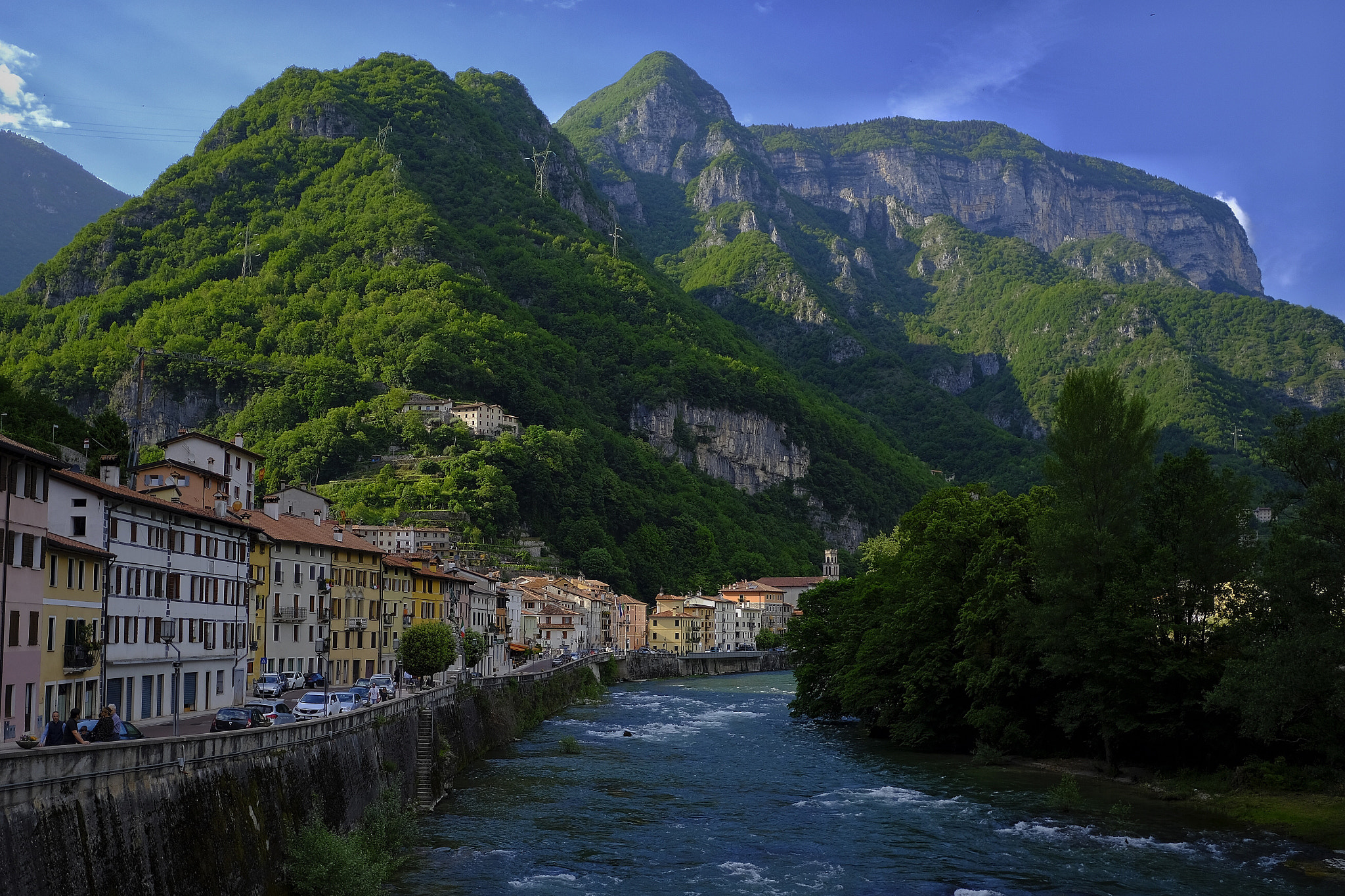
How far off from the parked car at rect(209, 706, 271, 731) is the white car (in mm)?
5571

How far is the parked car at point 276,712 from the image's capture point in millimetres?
40875

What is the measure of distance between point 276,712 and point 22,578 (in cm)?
1211

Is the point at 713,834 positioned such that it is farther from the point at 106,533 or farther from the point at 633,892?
the point at 106,533

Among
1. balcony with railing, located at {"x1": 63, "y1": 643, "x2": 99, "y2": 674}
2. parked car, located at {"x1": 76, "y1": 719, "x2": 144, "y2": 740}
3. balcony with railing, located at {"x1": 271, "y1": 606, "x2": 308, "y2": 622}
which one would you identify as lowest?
parked car, located at {"x1": 76, "y1": 719, "x2": 144, "y2": 740}

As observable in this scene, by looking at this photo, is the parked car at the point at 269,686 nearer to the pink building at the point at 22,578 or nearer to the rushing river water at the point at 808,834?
the rushing river water at the point at 808,834

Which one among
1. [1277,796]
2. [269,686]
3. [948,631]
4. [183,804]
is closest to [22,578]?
[183,804]

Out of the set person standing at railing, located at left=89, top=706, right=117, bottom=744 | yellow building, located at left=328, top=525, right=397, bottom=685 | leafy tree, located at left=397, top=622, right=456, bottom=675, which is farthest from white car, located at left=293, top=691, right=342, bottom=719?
yellow building, located at left=328, top=525, right=397, bottom=685

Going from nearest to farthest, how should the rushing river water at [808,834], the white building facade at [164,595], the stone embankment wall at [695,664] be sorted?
the rushing river water at [808,834] → the white building facade at [164,595] → the stone embankment wall at [695,664]

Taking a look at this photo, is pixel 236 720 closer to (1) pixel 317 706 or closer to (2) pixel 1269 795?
(1) pixel 317 706

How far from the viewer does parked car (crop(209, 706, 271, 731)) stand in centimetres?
3625

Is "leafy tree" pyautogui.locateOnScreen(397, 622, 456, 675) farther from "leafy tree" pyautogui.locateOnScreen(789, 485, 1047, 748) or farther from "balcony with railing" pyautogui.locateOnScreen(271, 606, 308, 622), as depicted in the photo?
"leafy tree" pyautogui.locateOnScreen(789, 485, 1047, 748)

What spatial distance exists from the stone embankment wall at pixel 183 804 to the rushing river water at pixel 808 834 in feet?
13.9

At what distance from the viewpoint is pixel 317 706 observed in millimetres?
46094

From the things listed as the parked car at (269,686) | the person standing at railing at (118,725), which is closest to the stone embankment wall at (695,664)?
the parked car at (269,686)
